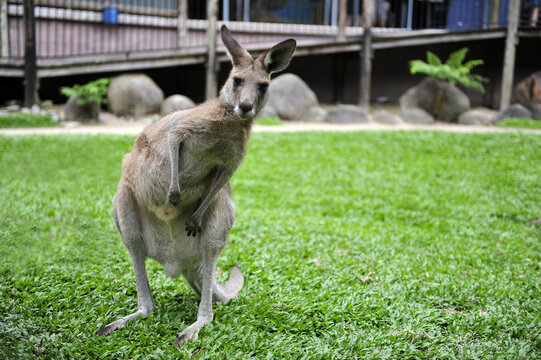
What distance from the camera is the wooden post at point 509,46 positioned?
14.8m

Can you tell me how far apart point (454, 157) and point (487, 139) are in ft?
5.23

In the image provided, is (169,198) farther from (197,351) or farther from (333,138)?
(333,138)

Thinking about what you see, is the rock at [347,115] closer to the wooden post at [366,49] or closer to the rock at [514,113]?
the wooden post at [366,49]

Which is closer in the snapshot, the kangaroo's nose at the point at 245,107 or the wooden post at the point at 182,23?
the kangaroo's nose at the point at 245,107

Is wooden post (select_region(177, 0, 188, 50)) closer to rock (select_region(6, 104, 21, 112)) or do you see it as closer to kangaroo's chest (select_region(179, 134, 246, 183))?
rock (select_region(6, 104, 21, 112))

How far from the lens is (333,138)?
10.8 metres

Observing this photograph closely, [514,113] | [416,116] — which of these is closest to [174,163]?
[416,116]

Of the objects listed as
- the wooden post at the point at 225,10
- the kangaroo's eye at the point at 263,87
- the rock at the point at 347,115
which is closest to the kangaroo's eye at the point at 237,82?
the kangaroo's eye at the point at 263,87

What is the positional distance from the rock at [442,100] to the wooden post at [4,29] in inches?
419

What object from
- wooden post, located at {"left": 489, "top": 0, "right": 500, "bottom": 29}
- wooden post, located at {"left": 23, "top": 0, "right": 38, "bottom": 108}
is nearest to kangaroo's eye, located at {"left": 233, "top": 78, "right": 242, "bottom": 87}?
wooden post, located at {"left": 23, "top": 0, "right": 38, "bottom": 108}

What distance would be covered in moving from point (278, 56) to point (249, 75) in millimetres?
240

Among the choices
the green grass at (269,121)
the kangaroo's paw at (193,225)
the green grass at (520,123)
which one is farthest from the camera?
the green grass at (520,123)

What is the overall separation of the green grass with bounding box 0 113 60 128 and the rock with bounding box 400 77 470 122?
9601 millimetres

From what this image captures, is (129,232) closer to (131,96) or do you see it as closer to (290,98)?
(131,96)
